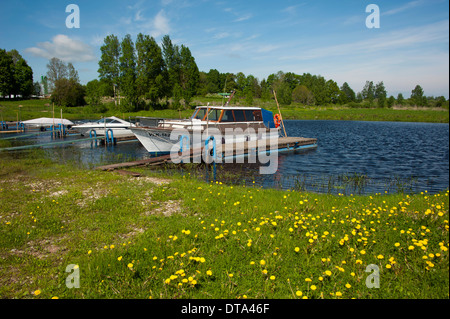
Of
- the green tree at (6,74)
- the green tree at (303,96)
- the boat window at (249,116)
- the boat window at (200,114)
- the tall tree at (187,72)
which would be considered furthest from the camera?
the green tree at (303,96)

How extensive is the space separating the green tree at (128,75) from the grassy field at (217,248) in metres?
60.2

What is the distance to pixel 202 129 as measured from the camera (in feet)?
66.1

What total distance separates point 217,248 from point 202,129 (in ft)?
49.7

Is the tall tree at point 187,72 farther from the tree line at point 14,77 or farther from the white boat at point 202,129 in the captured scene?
the white boat at point 202,129

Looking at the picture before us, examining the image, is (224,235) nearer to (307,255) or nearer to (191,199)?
(307,255)

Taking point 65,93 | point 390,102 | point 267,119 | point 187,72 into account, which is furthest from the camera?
point 390,102

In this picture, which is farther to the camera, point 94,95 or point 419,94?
point 94,95

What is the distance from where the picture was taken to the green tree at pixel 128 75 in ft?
214

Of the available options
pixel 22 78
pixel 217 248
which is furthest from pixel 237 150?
pixel 22 78

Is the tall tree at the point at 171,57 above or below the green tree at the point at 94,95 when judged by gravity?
above

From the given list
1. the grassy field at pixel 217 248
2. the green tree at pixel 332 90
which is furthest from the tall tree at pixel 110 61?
the green tree at pixel 332 90

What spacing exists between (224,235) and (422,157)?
22.7m

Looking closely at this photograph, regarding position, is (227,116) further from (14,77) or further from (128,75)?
(14,77)
